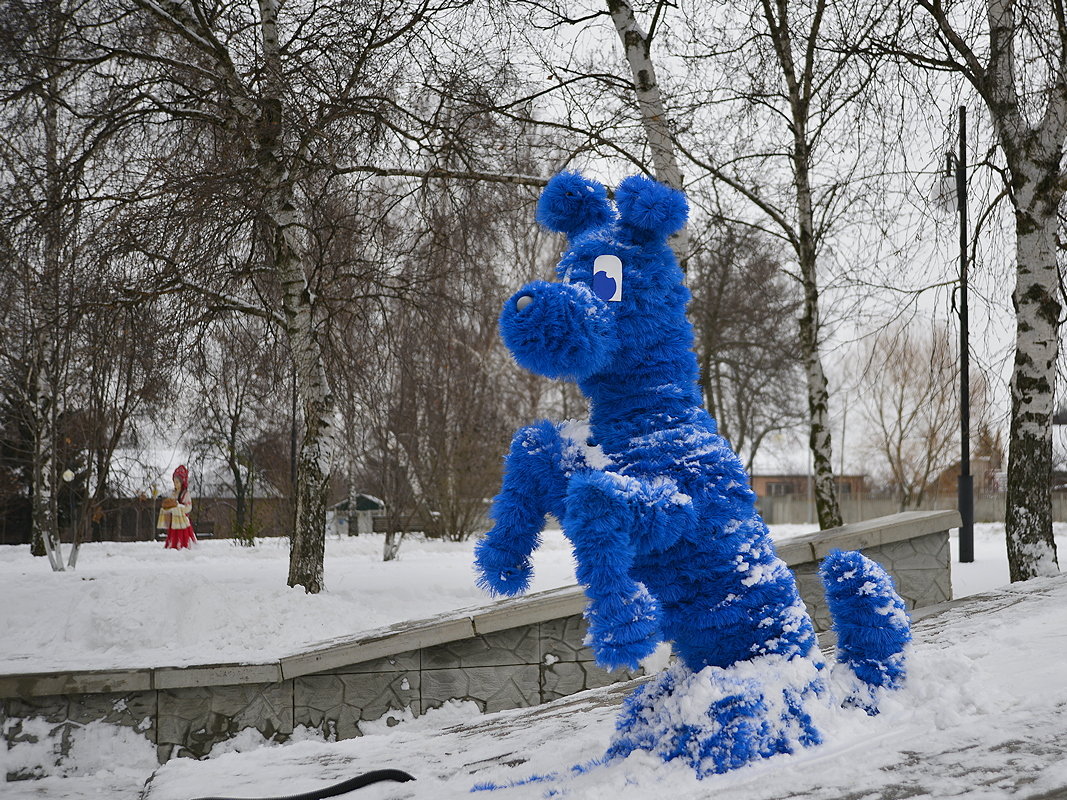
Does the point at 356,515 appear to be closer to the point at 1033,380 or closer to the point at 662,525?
the point at 1033,380

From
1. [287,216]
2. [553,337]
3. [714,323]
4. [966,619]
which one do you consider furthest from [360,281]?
[714,323]

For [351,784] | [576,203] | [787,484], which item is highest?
[576,203]

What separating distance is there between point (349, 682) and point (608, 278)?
4.37 m

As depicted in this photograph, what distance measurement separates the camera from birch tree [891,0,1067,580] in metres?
7.64

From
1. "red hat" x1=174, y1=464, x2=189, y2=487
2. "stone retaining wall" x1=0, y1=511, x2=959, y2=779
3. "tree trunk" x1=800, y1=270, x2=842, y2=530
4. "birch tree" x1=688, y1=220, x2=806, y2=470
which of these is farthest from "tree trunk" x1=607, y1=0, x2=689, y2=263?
"red hat" x1=174, y1=464, x2=189, y2=487

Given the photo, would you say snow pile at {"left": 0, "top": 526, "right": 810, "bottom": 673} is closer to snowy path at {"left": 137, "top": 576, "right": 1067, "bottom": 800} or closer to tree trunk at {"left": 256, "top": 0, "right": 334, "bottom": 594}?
tree trunk at {"left": 256, "top": 0, "right": 334, "bottom": 594}

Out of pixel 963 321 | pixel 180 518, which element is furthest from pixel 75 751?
pixel 180 518

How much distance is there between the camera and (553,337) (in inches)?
119

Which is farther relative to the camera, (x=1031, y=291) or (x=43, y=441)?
(x=43, y=441)

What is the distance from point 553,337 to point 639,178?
89 cm

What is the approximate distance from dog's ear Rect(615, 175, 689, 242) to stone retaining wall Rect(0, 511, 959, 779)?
376cm

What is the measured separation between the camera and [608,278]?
3.29m

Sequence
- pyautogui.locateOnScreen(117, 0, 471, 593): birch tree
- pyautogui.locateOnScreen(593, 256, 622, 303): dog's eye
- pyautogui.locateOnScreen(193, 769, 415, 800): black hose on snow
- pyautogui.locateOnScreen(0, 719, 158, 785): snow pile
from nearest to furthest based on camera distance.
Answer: pyautogui.locateOnScreen(593, 256, 622, 303): dog's eye < pyautogui.locateOnScreen(193, 769, 415, 800): black hose on snow < pyautogui.locateOnScreen(0, 719, 158, 785): snow pile < pyautogui.locateOnScreen(117, 0, 471, 593): birch tree

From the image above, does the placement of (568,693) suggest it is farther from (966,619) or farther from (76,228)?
(76,228)
